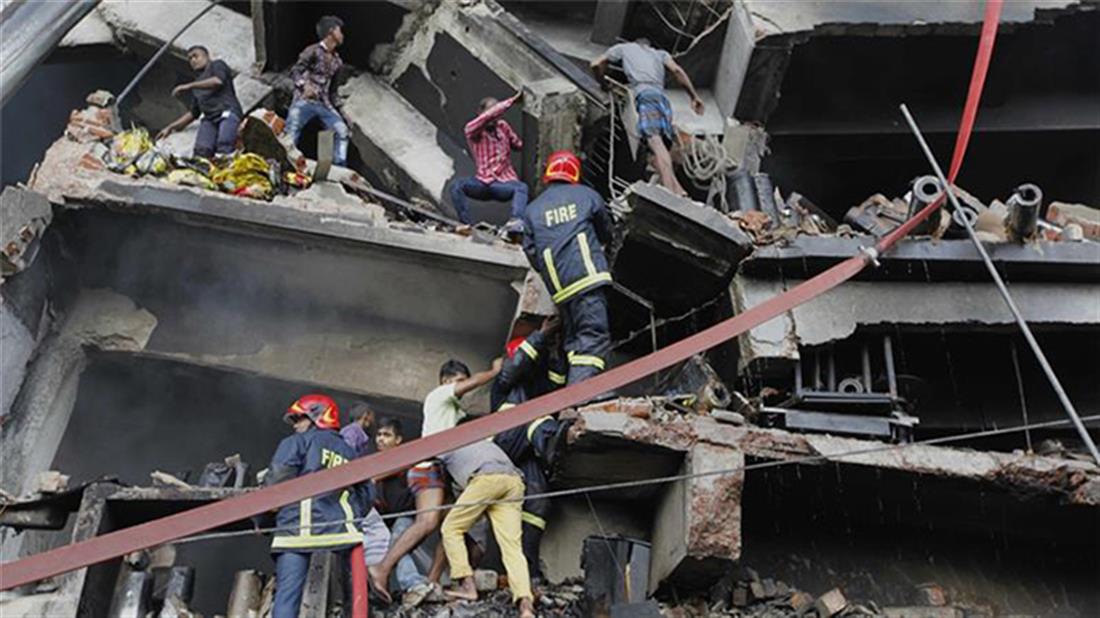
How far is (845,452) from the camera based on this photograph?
27.0ft

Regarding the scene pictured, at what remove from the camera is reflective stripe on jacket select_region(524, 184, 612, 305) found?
9562mm

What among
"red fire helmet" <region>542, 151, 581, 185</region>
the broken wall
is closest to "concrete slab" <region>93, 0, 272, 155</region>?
the broken wall

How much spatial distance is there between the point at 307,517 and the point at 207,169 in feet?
Answer: 14.1

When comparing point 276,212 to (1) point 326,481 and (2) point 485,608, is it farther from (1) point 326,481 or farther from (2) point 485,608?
(1) point 326,481

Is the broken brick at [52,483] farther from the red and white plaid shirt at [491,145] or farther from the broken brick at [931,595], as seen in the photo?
the broken brick at [931,595]

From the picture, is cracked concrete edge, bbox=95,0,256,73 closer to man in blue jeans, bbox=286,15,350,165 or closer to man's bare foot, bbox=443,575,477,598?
man in blue jeans, bbox=286,15,350,165

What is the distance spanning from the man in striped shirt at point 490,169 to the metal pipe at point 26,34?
5099mm

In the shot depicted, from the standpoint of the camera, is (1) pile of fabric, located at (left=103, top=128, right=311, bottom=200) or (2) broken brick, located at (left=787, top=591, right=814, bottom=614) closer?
(2) broken brick, located at (left=787, top=591, right=814, bottom=614)

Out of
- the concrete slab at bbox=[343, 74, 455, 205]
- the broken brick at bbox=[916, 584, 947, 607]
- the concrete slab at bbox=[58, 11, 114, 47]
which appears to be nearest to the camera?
the broken brick at bbox=[916, 584, 947, 607]

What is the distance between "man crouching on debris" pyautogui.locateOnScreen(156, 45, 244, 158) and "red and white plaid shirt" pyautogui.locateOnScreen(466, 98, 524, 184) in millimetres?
2337

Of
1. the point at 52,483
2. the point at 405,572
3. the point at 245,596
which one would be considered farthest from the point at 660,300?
the point at 52,483

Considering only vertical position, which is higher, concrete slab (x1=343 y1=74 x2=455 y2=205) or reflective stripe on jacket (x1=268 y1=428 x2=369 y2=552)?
concrete slab (x1=343 y1=74 x2=455 y2=205)

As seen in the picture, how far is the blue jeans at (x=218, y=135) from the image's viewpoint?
12.8 m

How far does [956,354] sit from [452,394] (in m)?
3.75
